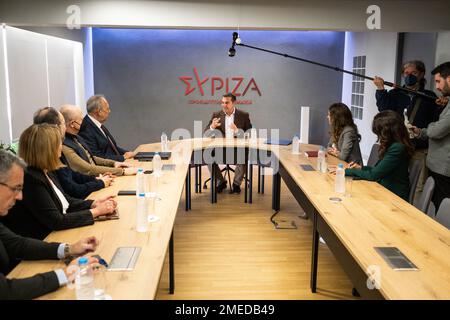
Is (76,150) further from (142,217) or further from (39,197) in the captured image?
(142,217)

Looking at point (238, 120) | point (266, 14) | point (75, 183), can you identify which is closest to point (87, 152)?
point (75, 183)

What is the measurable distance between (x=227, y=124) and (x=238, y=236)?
6.27 ft

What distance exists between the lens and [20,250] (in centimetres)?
185

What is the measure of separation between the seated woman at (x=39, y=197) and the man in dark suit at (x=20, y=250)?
0.75ft

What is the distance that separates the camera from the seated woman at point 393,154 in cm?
319

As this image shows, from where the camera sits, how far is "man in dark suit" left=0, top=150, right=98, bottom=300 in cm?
152

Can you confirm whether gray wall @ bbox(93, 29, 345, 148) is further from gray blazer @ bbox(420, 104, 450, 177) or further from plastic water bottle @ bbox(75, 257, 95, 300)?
plastic water bottle @ bbox(75, 257, 95, 300)

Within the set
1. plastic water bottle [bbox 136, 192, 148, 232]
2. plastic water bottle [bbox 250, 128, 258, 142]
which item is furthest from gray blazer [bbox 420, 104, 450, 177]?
plastic water bottle [bbox 136, 192, 148, 232]

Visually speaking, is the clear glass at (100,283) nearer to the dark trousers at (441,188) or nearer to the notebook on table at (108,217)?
the notebook on table at (108,217)

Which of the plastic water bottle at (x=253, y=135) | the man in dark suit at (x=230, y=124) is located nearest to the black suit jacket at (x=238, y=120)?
the man in dark suit at (x=230, y=124)

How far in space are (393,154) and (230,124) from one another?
9.20 feet

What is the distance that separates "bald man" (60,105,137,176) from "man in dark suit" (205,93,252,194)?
2.17m
